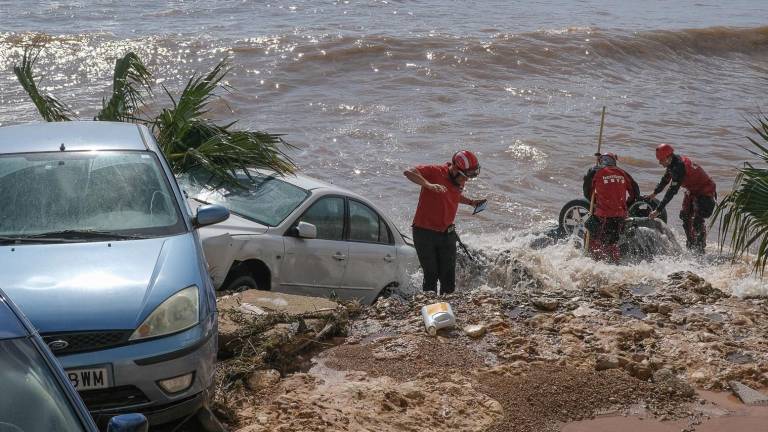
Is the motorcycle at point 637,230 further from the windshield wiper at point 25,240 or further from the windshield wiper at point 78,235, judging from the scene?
the windshield wiper at point 25,240

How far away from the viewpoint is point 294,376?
258 inches

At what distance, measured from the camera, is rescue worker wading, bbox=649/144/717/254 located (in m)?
13.9

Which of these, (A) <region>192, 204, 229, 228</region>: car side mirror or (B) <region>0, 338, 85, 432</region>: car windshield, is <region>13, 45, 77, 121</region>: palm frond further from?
(B) <region>0, 338, 85, 432</region>: car windshield

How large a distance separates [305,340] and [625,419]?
2.19 m

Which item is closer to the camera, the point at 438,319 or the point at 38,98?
the point at 438,319

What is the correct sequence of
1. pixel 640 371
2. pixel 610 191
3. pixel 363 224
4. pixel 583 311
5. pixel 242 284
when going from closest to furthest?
pixel 640 371 → pixel 583 311 → pixel 242 284 → pixel 363 224 → pixel 610 191

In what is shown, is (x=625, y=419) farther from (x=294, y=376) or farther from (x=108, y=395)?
(x=108, y=395)

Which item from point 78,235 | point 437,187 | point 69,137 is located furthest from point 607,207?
point 78,235

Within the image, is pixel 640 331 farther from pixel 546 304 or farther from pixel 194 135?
pixel 194 135

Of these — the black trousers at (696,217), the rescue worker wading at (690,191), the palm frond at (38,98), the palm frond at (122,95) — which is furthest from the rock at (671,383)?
the black trousers at (696,217)

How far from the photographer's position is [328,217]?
9.49 meters

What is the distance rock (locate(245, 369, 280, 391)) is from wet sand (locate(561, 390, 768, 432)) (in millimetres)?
1765

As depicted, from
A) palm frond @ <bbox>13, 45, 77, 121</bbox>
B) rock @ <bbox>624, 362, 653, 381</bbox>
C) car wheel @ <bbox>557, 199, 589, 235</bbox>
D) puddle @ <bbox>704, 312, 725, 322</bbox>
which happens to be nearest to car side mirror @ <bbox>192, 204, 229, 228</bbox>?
rock @ <bbox>624, 362, 653, 381</bbox>

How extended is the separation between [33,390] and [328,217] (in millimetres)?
6285
